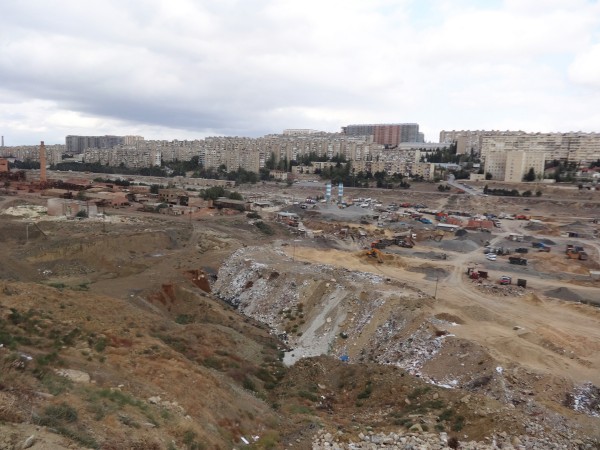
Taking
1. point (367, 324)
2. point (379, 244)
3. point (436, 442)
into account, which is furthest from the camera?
point (379, 244)

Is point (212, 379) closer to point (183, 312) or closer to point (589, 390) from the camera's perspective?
point (183, 312)

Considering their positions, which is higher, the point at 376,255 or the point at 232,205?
the point at 232,205

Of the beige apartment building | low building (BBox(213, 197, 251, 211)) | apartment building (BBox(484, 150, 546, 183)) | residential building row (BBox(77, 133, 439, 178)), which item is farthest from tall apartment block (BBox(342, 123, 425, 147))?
low building (BBox(213, 197, 251, 211))

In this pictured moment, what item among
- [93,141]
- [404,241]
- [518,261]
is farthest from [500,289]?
[93,141]

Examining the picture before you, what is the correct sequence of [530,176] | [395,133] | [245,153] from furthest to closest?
1. [395,133]
2. [245,153]
3. [530,176]

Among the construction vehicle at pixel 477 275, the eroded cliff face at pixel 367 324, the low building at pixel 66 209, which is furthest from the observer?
the low building at pixel 66 209

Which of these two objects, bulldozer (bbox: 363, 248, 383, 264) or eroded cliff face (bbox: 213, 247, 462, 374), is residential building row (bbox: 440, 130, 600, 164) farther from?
eroded cliff face (bbox: 213, 247, 462, 374)

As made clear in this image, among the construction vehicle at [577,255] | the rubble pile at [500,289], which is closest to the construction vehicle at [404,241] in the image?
the rubble pile at [500,289]

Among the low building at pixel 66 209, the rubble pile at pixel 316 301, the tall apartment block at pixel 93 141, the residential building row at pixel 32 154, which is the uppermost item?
the tall apartment block at pixel 93 141

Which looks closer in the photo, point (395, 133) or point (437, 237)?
point (437, 237)

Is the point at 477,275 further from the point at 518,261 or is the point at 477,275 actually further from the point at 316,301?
the point at 316,301

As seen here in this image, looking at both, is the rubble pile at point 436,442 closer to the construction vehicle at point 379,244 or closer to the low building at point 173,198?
the construction vehicle at point 379,244

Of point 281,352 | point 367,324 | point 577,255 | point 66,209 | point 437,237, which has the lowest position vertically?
point 281,352
